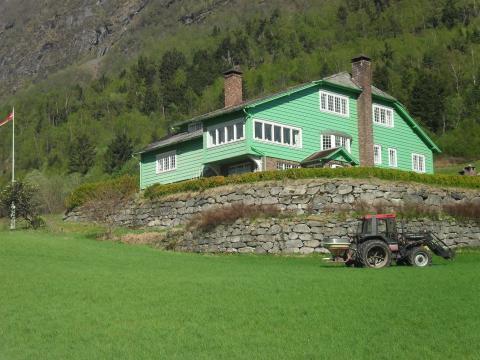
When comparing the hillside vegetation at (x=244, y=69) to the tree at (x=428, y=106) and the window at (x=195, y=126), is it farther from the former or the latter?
the window at (x=195, y=126)

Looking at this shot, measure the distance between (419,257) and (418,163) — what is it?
29021mm

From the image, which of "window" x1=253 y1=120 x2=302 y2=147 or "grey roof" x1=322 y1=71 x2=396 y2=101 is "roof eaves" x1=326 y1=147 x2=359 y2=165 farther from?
"grey roof" x1=322 y1=71 x2=396 y2=101

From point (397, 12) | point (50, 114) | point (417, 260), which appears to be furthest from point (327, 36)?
point (417, 260)

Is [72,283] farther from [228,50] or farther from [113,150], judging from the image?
[228,50]

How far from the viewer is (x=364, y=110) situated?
47375mm

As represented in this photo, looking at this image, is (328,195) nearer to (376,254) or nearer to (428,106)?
(376,254)

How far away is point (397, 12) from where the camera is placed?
515 feet

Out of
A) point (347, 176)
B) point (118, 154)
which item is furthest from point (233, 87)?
point (118, 154)

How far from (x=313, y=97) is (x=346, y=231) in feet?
46.7

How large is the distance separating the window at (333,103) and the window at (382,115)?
344 centimetres

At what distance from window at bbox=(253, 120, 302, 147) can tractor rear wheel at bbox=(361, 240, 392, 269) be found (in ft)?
59.4

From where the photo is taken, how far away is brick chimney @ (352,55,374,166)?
46406 mm

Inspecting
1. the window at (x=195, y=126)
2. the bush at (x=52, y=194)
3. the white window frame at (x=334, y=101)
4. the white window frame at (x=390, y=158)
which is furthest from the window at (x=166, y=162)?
the bush at (x=52, y=194)

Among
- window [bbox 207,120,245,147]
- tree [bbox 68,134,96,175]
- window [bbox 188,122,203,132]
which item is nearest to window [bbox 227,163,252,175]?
window [bbox 207,120,245,147]
